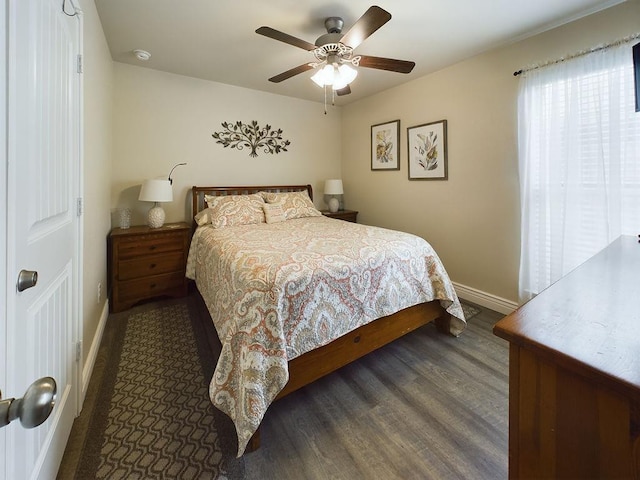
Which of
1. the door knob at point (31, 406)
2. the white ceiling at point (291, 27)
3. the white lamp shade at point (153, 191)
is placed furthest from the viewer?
the white lamp shade at point (153, 191)

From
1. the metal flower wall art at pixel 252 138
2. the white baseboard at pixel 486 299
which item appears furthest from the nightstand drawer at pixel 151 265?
the white baseboard at pixel 486 299

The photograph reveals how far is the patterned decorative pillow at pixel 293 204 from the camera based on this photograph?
11.5 feet

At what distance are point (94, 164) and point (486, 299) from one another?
3605 mm

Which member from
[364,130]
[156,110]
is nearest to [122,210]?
[156,110]

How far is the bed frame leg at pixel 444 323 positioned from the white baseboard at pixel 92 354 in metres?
2.48

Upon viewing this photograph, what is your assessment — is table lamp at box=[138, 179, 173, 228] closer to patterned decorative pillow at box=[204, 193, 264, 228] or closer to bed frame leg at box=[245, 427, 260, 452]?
patterned decorative pillow at box=[204, 193, 264, 228]

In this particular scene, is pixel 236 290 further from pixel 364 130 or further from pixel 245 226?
pixel 364 130

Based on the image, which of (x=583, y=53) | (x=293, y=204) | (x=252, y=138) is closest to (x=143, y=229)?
(x=293, y=204)

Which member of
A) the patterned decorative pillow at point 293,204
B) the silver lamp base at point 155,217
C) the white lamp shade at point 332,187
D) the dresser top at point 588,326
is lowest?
the dresser top at point 588,326

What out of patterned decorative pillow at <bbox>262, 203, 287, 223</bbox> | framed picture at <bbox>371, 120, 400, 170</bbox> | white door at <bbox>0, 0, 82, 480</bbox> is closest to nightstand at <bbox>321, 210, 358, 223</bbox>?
framed picture at <bbox>371, 120, 400, 170</bbox>

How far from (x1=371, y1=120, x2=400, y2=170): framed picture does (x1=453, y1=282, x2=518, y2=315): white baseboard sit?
5.59 feet

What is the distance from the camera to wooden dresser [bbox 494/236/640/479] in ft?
1.64

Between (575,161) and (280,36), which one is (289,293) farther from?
(575,161)

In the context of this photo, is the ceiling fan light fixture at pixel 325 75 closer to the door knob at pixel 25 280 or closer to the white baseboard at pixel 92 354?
the door knob at pixel 25 280
